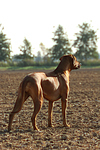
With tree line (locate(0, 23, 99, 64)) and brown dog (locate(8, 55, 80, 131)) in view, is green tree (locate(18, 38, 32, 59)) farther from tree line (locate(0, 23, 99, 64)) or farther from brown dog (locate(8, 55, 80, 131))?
brown dog (locate(8, 55, 80, 131))

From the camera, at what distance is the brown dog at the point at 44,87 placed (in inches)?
249

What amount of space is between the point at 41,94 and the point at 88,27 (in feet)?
208

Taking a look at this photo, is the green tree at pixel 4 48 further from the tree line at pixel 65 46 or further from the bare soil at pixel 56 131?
the bare soil at pixel 56 131

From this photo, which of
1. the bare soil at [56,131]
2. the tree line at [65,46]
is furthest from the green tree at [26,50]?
the bare soil at [56,131]

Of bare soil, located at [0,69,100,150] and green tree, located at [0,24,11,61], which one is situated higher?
green tree, located at [0,24,11,61]

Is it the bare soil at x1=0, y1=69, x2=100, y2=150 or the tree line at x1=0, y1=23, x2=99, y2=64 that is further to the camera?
the tree line at x1=0, y1=23, x2=99, y2=64

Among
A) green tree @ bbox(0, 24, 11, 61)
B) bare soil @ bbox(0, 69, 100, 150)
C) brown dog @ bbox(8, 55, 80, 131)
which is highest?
green tree @ bbox(0, 24, 11, 61)

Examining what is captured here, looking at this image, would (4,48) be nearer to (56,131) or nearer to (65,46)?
(65,46)

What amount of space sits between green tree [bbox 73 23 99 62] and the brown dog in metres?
56.5

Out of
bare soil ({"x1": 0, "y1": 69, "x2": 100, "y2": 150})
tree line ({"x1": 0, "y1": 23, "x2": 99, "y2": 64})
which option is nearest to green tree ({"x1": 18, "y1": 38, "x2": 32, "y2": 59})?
tree line ({"x1": 0, "y1": 23, "x2": 99, "y2": 64})

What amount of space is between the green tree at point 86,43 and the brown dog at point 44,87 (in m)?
56.5

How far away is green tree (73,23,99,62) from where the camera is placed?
2530 inches

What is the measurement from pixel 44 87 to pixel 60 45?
56.9 meters

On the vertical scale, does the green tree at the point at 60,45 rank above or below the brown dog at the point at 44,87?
above
